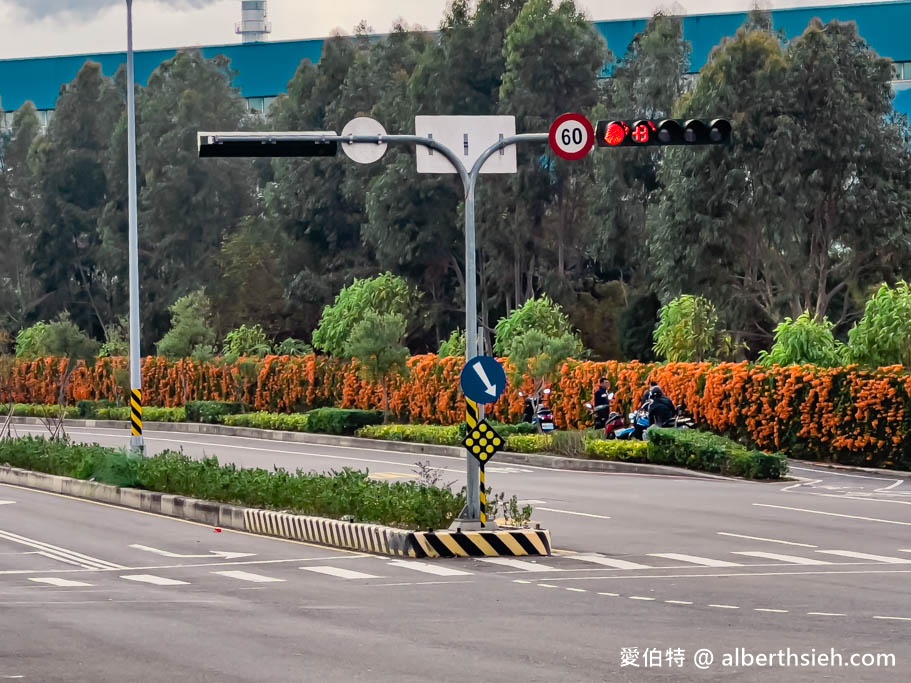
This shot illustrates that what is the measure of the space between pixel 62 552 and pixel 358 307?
4121 cm

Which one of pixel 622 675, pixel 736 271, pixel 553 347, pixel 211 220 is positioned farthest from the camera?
pixel 211 220

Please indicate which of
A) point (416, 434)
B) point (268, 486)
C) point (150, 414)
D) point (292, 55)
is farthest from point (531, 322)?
point (292, 55)

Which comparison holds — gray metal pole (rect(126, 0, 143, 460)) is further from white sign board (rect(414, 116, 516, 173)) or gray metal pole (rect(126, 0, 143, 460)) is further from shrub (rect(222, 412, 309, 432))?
shrub (rect(222, 412, 309, 432))

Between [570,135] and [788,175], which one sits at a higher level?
[788,175]

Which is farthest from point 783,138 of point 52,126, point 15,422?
point 52,126

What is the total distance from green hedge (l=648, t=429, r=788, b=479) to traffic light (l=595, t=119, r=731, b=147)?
40.5 ft

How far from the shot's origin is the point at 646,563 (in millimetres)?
18266

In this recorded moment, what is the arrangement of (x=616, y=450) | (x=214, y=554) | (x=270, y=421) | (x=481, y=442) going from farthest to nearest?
(x=270, y=421) < (x=616, y=450) < (x=214, y=554) < (x=481, y=442)

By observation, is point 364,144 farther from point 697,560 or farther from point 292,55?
point 292,55

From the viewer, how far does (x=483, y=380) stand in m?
19.4

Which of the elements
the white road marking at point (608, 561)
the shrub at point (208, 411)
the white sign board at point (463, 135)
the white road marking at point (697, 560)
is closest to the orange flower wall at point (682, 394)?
the shrub at point (208, 411)

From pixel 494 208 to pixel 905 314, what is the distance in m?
29.9

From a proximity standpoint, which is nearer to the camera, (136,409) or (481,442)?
(481,442)

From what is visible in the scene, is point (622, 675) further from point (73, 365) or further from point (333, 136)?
point (73, 365)
